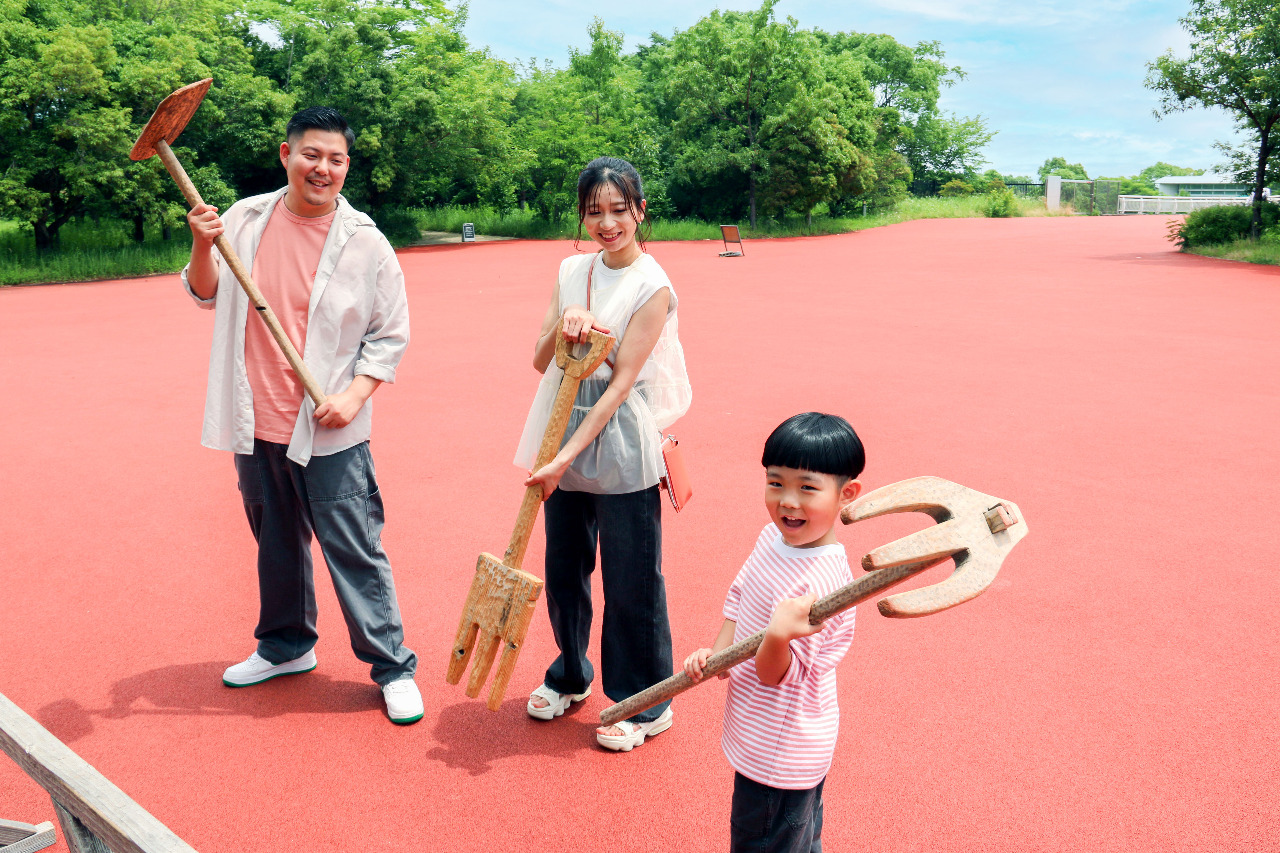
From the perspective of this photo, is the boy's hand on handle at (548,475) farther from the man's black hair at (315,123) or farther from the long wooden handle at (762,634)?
the man's black hair at (315,123)

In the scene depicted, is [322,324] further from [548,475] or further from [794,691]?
[794,691]

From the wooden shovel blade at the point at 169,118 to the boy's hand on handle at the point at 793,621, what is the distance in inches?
85.5

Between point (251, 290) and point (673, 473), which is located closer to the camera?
point (251, 290)

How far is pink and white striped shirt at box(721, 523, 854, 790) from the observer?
75.4 inches

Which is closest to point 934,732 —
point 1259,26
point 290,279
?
point 290,279

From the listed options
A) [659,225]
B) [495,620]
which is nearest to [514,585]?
[495,620]

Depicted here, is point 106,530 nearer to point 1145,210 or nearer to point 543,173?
point 543,173

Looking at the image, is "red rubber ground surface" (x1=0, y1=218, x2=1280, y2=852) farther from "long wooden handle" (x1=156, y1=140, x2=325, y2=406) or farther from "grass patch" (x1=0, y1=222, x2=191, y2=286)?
"grass patch" (x1=0, y1=222, x2=191, y2=286)

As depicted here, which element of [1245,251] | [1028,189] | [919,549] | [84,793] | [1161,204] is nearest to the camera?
[919,549]

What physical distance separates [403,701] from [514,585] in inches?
36.5

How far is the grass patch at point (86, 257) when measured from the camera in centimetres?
1839

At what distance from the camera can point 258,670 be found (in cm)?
341

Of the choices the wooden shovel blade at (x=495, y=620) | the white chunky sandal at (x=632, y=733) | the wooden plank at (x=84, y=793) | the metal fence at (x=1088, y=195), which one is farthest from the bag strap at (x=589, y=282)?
the metal fence at (x=1088, y=195)

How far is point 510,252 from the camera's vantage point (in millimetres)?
24266
